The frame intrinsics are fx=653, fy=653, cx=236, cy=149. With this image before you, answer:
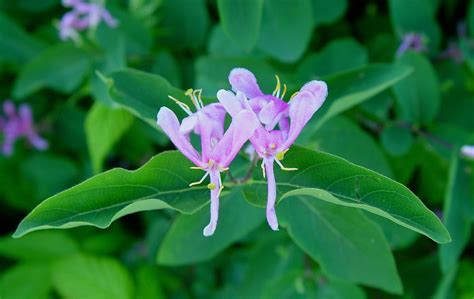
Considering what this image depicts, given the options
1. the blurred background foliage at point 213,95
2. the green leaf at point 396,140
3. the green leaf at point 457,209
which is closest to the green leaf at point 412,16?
the blurred background foliage at point 213,95

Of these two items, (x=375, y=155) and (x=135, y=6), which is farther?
(x=135, y=6)

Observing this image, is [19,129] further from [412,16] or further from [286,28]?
[412,16]

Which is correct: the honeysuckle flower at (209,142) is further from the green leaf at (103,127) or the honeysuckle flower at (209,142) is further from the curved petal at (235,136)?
the green leaf at (103,127)

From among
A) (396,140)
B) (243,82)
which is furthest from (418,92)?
(243,82)

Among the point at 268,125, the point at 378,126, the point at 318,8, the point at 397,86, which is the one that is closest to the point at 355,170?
the point at 268,125

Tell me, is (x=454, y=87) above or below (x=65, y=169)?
above

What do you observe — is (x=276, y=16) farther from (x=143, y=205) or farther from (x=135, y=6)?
(x=143, y=205)
